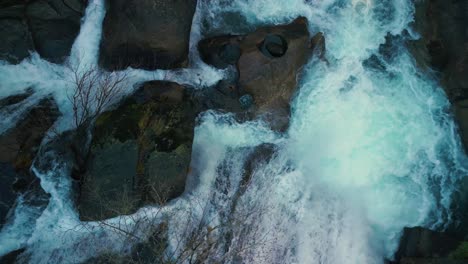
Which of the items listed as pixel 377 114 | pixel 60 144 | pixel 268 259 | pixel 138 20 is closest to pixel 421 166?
pixel 377 114

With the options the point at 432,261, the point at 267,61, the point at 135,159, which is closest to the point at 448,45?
the point at 267,61

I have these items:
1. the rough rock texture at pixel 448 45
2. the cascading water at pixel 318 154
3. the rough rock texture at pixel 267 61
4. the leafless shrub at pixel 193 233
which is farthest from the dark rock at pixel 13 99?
the rough rock texture at pixel 448 45

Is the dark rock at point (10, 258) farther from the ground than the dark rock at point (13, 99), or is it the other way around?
the dark rock at point (13, 99)

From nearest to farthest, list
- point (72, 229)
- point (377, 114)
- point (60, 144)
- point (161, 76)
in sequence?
point (72, 229) → point (60, 144) → point (161, 76) → point (377, 114)

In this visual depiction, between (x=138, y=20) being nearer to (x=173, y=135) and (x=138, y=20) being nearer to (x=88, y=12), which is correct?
(x=88, y=12)

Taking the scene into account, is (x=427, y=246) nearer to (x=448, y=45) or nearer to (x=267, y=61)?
(x=448, y=45)

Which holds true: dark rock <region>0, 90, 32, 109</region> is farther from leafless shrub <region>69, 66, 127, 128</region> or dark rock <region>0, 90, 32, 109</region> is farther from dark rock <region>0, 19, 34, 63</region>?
leafless shrub <region>69, 66, 127, 128</region>

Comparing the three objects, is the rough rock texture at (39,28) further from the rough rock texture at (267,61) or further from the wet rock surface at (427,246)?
the wet rock surface at (427,246)
